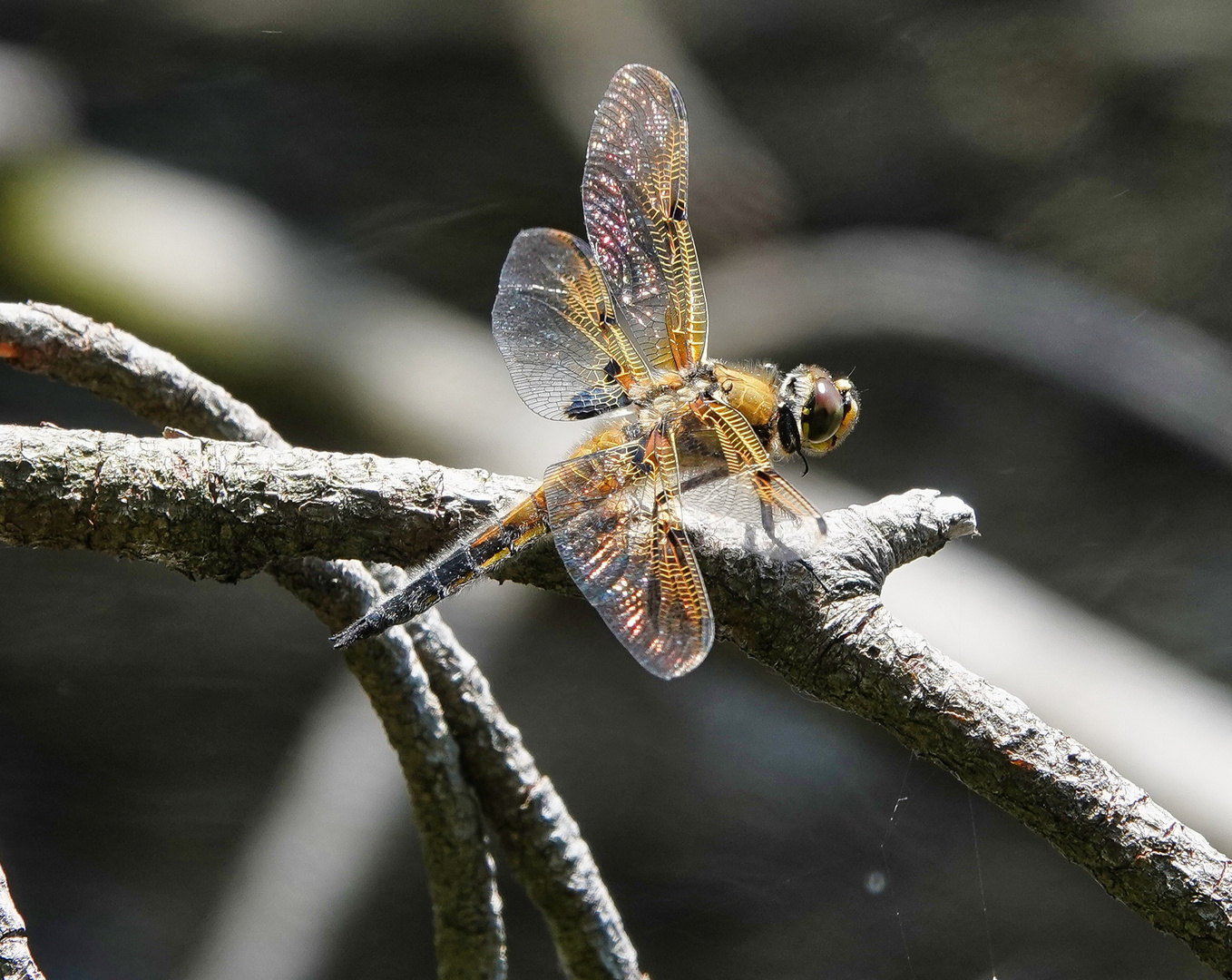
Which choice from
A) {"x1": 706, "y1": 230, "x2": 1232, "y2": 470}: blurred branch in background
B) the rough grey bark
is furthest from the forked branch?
→ {"x1": 706, "y1": 230, "x2": 1232, "y2": 470}: blurred branch in background

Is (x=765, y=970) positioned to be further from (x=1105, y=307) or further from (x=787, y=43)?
(x=787, y=43)

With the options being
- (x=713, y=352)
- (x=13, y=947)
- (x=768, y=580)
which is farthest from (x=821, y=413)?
(x=713, y=352)

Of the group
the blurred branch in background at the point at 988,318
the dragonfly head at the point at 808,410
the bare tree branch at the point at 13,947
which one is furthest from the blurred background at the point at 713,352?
the bare tree branch at the point at 13,947

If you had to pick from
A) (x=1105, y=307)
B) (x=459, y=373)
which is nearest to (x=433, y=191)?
(x=459, y=373)

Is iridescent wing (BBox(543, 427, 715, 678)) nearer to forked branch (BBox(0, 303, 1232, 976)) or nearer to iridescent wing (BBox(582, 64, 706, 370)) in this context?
forked branch (BBox(0, 303, 1232, 976))

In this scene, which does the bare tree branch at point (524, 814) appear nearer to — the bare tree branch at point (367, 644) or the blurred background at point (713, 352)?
the bare tree branch at point (367, 644)

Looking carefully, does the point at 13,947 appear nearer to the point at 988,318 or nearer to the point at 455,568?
the point at 455,568

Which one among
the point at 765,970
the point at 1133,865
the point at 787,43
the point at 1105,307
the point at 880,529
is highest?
the point at 787,43
